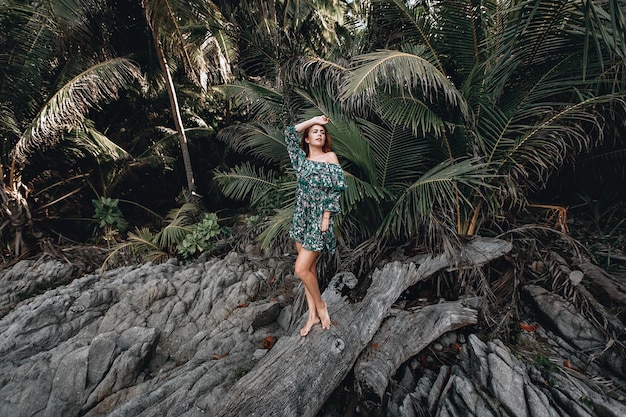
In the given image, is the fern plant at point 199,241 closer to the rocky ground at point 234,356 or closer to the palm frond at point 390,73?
the rocky ground at point 234,356

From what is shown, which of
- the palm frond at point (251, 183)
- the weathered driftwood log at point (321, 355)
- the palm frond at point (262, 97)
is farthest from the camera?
the palm frond at point (251, 183)

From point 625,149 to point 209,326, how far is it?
5.84 m

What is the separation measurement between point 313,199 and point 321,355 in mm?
1258

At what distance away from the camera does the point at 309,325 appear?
8.53 ft

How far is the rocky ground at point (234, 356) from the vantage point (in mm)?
2271

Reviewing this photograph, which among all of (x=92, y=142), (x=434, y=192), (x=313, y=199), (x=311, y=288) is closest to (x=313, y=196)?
(x=313, y=199)

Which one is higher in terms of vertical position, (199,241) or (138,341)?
(199,241)

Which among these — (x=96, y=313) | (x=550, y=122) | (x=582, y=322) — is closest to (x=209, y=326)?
(x=96, y=313)

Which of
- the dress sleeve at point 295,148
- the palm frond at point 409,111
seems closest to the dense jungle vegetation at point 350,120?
the palm frond at point 409,111

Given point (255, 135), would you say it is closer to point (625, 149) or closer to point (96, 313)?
point (96, 313)

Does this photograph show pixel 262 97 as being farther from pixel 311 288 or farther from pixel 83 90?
pixel 311 288

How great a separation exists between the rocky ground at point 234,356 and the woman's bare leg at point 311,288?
0.33ft

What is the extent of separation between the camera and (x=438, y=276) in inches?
135

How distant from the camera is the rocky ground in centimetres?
227
